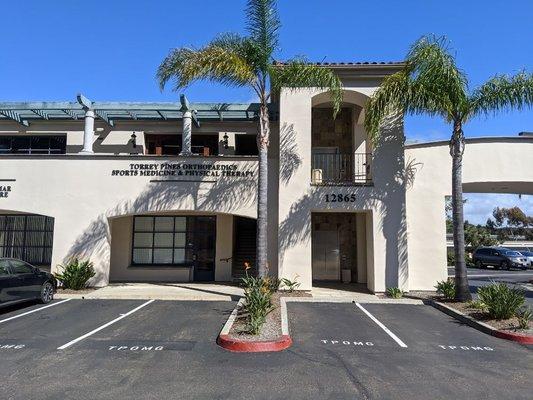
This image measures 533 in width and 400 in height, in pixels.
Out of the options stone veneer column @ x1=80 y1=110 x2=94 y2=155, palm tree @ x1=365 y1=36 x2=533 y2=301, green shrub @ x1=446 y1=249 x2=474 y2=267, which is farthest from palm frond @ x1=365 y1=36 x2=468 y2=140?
green shrub @ x1=446 y1=249 x2=474 y2=267

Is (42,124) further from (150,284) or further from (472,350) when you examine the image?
(472,350)

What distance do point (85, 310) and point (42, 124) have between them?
10.7 meters

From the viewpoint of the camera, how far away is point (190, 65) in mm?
12125

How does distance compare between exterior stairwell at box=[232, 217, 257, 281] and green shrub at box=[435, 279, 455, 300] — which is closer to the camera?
green shrub at box=[435, 279, 455, 300]

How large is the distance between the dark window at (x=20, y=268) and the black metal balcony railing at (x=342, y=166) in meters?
9.98

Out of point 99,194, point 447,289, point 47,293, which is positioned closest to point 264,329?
point 447,289

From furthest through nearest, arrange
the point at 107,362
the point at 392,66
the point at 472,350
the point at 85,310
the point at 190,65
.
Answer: the point at 392,66, the point at 190,65, the point at 85,310, the point at 472,350, the point at 107,362

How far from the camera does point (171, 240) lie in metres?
17.3

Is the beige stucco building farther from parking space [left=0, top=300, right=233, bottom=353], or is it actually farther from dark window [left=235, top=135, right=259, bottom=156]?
parking space [left=0, top=300, right=233, bottom=353]

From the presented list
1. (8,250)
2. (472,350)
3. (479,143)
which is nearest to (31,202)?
(8,250)

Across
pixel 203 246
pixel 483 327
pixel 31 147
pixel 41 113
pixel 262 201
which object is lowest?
pixel 483 327

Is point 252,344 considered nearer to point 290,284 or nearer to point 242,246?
point 290,284

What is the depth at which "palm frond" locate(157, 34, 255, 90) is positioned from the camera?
39.8 ft

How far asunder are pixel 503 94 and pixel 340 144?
6381 mm
